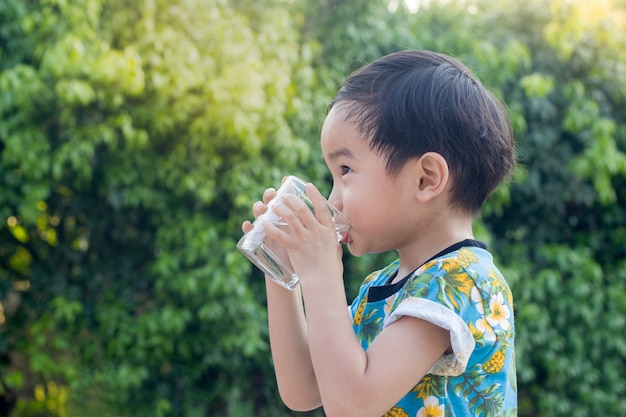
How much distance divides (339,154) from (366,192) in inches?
3.2

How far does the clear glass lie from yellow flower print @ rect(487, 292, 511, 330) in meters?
0.27

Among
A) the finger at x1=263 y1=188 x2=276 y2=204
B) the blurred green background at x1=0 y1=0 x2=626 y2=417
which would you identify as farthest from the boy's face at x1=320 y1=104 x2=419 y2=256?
the blurred green background at x1=0 y1=0 x2=626 y2=417

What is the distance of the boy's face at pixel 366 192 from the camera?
130cm

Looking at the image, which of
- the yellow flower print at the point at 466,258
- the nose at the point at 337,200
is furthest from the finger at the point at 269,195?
the yellow flower print at the point at 466,258

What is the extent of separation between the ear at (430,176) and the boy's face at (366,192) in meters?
0.01

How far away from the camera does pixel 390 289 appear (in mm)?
1374

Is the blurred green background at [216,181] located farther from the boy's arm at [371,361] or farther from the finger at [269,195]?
the boy's arm at [371,361]

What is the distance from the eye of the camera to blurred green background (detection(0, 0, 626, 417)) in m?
Answer: 3.81

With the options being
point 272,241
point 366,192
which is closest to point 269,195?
point 272,241

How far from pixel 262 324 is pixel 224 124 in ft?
3.27

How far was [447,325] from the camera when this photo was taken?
3.86ft

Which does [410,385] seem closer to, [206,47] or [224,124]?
[224,124]

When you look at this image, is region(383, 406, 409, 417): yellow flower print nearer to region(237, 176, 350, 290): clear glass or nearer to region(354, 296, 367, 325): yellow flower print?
region(354, 296, 367, 325): yellow flower print

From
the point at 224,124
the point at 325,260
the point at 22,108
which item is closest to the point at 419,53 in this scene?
the point at 325,260
